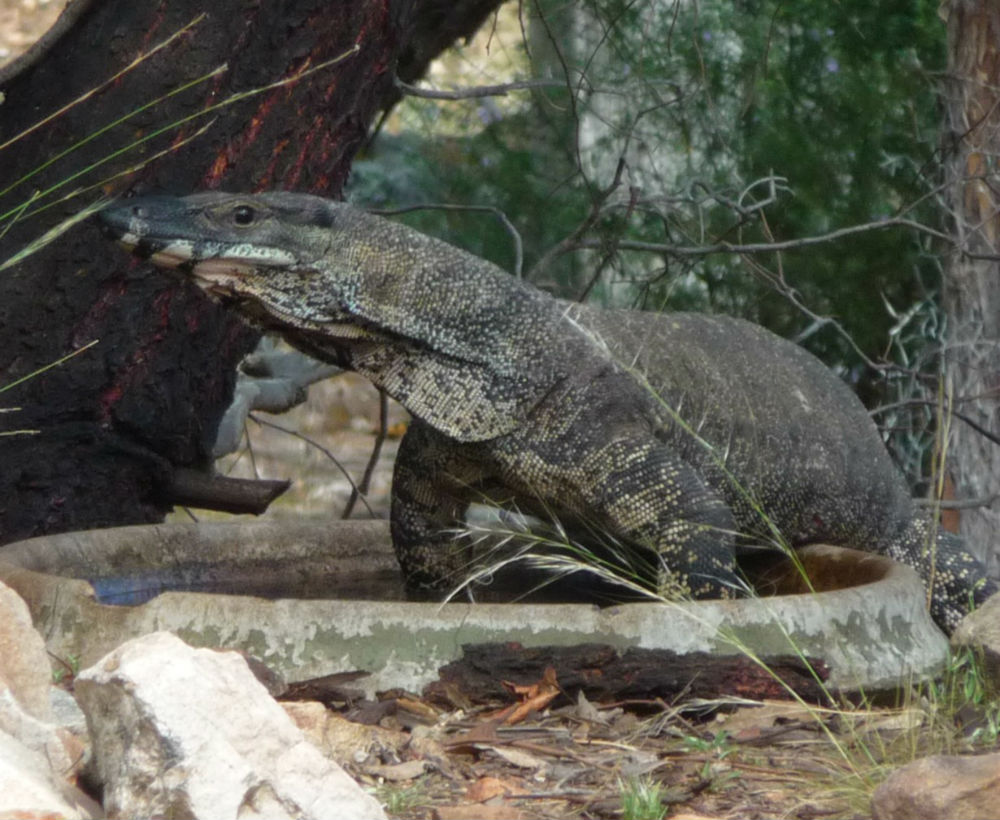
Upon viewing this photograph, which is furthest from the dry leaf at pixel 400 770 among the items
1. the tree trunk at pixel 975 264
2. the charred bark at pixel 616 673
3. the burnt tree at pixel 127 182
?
the tree trunk at pixel 975 264

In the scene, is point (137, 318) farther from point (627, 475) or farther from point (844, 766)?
point (844, 766)

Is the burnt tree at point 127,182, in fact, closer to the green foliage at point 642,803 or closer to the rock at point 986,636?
the green foliage at point 642,803

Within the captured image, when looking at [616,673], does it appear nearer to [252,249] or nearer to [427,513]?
[427,513]

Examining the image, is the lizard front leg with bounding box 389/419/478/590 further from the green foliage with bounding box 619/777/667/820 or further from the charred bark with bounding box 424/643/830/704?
the green foliage with bounding box 619/777/667/820

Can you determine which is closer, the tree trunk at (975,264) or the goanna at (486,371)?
the goanna at (486,371)

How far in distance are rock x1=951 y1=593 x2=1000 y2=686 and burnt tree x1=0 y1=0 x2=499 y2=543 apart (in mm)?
2291

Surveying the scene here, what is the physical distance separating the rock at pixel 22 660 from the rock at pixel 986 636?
203 centimetres

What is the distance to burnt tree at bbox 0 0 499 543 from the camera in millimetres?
4371

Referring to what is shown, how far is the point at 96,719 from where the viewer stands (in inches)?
97.1

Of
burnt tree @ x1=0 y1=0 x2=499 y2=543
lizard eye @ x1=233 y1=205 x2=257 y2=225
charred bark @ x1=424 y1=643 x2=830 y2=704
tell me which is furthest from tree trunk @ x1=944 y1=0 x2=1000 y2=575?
lizard eye @ x1=233 y1=205 x2=257 y2=225

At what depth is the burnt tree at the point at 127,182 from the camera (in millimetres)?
4371

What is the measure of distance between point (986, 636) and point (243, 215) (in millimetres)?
2117

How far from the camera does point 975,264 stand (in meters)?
6.62

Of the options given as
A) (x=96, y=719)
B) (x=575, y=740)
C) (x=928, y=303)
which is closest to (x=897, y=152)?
(x=928, y=303)
